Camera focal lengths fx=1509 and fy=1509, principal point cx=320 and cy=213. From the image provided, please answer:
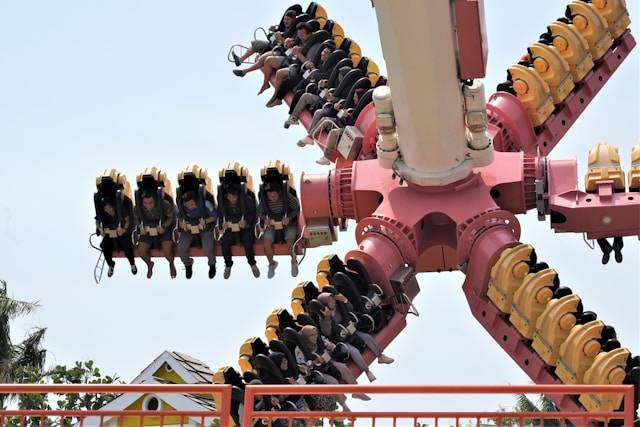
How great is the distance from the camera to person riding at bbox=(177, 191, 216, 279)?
55.0 feet

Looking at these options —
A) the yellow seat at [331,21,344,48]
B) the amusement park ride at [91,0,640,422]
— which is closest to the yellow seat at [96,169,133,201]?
the amusement park ride at [91,0,640,422]

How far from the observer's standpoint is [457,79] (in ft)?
46.5

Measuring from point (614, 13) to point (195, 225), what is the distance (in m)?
6.46

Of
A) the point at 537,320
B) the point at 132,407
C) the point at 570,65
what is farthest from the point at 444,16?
the point at 132,407

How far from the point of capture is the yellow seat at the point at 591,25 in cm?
1903

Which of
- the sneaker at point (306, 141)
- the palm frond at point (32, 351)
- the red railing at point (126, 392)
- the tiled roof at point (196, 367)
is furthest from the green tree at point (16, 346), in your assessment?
the red railing at point (126, 392)

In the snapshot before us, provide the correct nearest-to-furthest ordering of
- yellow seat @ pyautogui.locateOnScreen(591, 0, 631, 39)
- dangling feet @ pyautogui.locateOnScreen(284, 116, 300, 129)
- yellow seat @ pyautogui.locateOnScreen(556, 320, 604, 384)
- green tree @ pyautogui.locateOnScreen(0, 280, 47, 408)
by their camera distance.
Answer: yellow seat @ pyautogui.locateOnScreen(556, 320, 604, 384)
yellow seat @ pyautogui.locateOnScreen(591, 0, 631, 39)
dangling feet @ pyautogui.locateOnScreen(284, 116, 300, 129)
green tree @ pyautogui.locateOnScreen(0, 280, 47, 408)

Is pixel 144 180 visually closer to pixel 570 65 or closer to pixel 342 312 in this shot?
pixel 342 312

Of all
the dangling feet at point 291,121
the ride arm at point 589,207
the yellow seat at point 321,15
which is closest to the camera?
the ride arm at point 589,207

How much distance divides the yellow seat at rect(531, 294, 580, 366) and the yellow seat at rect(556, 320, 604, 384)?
0.12 meters

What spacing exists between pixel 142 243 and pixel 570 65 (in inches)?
228

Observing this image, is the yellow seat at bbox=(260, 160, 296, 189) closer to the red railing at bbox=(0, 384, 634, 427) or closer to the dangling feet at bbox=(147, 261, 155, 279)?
the dangling feet at bbox=(147, 261, 155, 279)

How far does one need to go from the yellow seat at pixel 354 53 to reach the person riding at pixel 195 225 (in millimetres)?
3833

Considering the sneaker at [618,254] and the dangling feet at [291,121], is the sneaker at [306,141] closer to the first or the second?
the dangling feet at [291,121]
